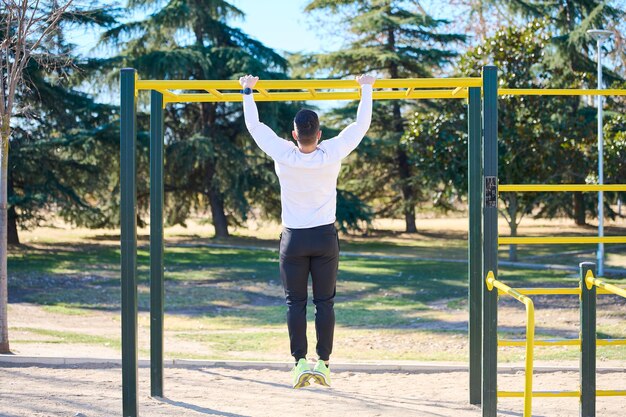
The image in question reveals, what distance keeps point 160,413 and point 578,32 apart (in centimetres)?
2201

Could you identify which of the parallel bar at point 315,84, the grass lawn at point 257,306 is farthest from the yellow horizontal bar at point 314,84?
the grass lawn at point 257,306

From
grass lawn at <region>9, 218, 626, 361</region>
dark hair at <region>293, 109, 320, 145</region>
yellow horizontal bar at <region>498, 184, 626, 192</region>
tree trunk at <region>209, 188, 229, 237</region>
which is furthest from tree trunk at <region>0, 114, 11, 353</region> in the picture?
tree trunk at <region>209, 188, 229, 237</region>

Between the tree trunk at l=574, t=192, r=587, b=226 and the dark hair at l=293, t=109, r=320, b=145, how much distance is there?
2450cm

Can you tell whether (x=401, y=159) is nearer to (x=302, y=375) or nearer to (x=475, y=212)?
(x=475, y=212)

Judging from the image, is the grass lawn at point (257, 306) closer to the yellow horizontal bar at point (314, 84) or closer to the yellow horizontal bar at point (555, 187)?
the yellow horizontal bar at point (555, 187)

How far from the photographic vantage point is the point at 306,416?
5.12 metres

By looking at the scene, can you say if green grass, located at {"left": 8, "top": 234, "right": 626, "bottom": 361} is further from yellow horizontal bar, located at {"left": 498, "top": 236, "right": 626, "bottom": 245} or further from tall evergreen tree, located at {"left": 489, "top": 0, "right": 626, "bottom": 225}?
tall evergreen tree, located at {"left": 489, "top": 0, "right": 626, "bottom": 225}

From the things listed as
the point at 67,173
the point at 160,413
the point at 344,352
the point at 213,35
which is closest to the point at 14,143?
the point at 67,173

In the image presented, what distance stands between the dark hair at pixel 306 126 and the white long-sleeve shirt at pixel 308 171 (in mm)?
72

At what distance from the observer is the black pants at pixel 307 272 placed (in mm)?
4355

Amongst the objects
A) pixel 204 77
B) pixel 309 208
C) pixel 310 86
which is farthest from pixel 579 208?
pixel 309 208

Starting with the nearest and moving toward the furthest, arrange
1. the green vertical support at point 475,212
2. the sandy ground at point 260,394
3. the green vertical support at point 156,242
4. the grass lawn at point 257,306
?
the green vertical support at point 475,212
the sandy ground at point 260,394
the green vertical support at point 156,242
the grass lawn at point 257,306

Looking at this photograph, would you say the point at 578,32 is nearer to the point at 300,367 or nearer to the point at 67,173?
the point at 67,173

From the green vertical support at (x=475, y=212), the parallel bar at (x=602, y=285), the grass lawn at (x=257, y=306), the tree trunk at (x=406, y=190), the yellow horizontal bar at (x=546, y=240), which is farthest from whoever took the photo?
the tree trunk at (x=406, y=190)
